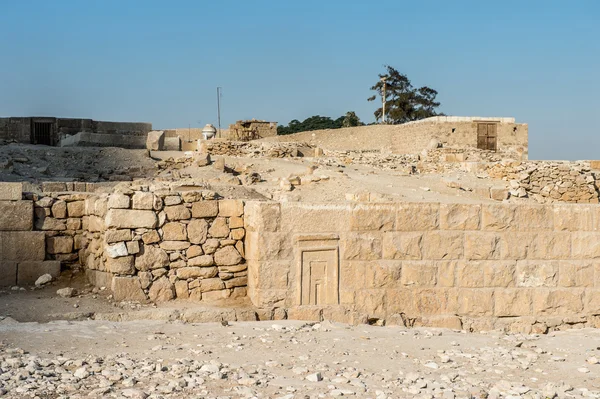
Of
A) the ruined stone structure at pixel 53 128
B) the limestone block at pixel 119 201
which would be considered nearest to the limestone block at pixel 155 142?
the ruined stone structure at pixel 53 128

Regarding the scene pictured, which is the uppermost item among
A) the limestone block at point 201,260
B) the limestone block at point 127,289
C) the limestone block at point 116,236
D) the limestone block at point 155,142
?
the limestone block at point 155,142

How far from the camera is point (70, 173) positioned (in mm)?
19672

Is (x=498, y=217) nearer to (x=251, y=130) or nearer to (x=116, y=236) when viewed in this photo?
(x=116, y=236)

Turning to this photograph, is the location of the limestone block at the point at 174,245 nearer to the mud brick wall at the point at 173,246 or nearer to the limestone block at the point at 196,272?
the mud brick wall at the point at 173,246

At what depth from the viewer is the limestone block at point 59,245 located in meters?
8.03

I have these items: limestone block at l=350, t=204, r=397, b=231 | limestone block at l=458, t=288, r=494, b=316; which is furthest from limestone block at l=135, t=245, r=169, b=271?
limestone block at l=458, t=288, r=494, b=316

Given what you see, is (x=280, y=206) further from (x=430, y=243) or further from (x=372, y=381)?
(x=372, y=381)

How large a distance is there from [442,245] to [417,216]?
0.40 meters

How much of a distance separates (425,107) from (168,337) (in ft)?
152

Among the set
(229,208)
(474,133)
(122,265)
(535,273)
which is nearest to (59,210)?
(122,265)

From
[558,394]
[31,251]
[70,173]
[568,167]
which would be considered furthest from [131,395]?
[568,167]

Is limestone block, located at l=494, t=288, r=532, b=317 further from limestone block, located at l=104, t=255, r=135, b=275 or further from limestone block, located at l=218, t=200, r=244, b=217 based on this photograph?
limestone block, located at l=104, t=255, r=135, b=275

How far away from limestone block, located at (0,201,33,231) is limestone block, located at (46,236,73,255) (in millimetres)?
298

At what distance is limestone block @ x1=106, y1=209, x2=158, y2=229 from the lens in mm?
7125
